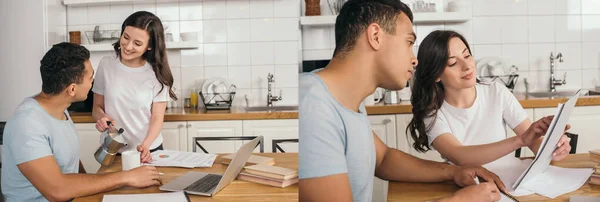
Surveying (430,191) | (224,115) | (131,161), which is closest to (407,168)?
(430,191)

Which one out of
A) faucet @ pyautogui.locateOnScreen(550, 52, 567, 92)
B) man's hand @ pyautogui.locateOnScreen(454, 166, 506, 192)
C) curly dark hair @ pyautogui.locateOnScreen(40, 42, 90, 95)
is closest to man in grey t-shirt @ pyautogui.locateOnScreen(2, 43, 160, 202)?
curly dark hair @ pyautogui.locateOnScreen(40, 42, 90, 95)

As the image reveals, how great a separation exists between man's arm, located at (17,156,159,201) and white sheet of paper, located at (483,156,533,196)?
Result: 1.74 ft

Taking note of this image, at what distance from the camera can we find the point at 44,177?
0.50 m

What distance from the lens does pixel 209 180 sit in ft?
2.54

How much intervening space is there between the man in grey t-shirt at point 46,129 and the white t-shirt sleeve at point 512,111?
70 centimetres

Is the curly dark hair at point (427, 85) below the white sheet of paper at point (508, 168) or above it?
above

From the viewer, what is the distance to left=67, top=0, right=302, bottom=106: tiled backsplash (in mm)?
643

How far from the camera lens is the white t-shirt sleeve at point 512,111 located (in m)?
0.91

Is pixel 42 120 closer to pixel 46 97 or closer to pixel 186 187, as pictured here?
pixel 46 97

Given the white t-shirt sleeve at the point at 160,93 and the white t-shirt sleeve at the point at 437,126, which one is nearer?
the white t-shirt sleeve at the point at 160,93

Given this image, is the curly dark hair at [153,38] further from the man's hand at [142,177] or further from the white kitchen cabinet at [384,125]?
the white kitchen cabinet at [384,125]

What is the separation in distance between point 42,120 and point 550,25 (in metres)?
0.85

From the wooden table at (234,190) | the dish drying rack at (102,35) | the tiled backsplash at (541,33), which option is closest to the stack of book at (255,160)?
the wooden table at (234,190)

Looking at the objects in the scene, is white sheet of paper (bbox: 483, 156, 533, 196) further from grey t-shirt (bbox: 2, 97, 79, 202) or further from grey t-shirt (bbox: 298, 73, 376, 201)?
grey t-shirt (bbox: 2, 97, 79, 202)
